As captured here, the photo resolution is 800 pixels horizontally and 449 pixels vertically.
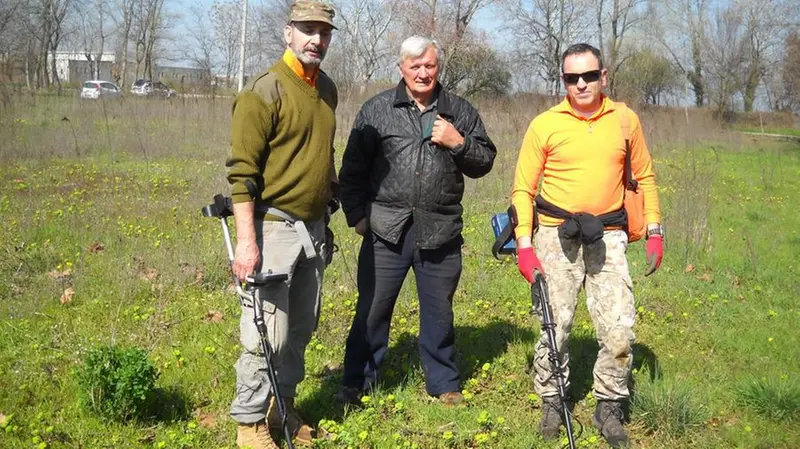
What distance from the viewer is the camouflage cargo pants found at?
390 cm

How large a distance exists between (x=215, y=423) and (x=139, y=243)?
3.88 m

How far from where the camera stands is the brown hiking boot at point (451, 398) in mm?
4477

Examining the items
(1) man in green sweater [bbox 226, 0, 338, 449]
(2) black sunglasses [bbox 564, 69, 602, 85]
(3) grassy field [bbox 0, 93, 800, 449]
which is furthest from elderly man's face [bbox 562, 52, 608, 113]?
(3) grassy field [bbox 0, 93, 800, 449]

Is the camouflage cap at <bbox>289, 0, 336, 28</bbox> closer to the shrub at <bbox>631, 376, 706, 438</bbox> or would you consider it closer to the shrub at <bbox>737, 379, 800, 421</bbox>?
the shrub at <bbox>631, 376, 706, 438</bbox>

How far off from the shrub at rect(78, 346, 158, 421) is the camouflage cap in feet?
7.14

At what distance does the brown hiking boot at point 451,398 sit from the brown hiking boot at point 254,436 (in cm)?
127

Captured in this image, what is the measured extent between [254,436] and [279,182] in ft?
4.37

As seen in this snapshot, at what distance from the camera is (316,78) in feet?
11.9

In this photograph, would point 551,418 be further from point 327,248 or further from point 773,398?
point 327,248

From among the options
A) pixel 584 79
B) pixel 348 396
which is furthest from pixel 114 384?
pixel 584 79

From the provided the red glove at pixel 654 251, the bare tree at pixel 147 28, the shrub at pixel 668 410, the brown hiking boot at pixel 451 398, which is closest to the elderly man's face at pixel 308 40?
the red glove at pixel 654 251

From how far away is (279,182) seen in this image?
136 inches

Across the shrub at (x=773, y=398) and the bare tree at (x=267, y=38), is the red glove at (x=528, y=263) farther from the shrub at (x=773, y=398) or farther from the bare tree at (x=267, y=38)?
the bare tree at (x=267, y=38)

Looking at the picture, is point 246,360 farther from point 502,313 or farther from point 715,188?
point 715,188
